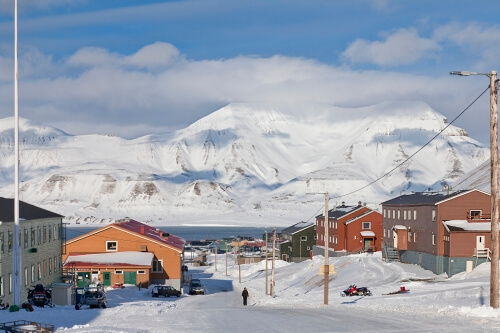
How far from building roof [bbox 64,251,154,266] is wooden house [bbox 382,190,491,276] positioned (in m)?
28.2

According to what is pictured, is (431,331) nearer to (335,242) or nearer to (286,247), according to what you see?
(335,242)

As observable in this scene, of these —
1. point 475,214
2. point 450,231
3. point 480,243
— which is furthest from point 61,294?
point 475,214

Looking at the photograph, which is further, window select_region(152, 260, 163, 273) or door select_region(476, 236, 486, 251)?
window select_region(152, 260, 163, 273)

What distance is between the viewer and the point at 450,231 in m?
75.4

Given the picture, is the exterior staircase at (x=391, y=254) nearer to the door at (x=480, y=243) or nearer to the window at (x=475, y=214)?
the window at (x=475, y=214)

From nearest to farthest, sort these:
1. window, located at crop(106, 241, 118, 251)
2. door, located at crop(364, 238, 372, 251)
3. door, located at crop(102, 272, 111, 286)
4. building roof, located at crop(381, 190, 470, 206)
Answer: door, located at crop(102, 272, 111, 286) < building roof, located at crop(381, 190, 470, 206) < window, located at crop(106, 241, 118, 251) < door, located at crop(364, 238, 372, 251)

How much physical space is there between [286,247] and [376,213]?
31.6 metres

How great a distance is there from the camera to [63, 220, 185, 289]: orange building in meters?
75.0

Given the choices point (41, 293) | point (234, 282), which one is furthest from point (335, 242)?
point (41, 293)

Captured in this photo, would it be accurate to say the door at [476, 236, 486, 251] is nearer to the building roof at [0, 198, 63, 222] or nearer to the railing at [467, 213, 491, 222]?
the railing at [467, 213, 491, 222]

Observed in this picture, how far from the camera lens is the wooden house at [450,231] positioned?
247 feet

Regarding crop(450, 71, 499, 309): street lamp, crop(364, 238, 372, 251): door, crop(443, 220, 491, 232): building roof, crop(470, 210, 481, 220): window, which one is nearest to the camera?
crop(450, 71, 499, 309): street lamp

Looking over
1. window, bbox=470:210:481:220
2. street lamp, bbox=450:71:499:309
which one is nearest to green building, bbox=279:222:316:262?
window, bbox=470:210:481:220

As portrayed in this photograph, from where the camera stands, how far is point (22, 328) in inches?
914
